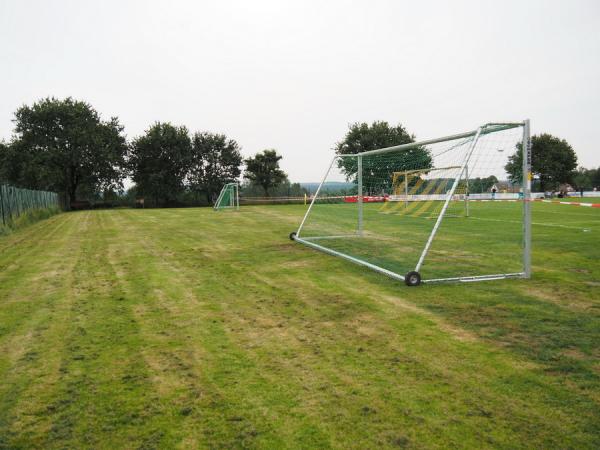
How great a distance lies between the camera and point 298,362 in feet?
12.1

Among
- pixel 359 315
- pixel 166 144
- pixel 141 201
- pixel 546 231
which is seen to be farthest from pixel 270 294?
pixel 166 144

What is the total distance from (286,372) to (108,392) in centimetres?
136

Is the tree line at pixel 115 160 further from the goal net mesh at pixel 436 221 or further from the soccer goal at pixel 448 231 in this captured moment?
the soccer goal at pixel 448 231

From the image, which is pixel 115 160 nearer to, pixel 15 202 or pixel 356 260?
pixel 15 202

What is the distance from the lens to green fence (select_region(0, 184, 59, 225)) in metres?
17.0

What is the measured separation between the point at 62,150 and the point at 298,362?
167 ft

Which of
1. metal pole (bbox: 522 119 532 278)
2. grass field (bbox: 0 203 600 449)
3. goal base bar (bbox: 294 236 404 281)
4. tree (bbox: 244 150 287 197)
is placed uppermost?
tree (bbox: 244 150 287 197)

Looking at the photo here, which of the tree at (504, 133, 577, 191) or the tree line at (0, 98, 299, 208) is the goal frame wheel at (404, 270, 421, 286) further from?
the tree at (504, 133, 577, 191)

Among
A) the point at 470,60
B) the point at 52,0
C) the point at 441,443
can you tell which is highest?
the point at 52,0

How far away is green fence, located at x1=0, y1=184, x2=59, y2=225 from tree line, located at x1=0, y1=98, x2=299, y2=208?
62.2 ft

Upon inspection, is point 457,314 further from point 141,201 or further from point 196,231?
point 141,201

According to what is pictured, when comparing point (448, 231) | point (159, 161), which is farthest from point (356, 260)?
point (159, 161)

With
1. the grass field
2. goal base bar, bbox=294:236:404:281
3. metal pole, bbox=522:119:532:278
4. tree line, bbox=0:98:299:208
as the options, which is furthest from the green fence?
tree line, bbox=0:98:299:208

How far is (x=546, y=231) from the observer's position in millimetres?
13672
